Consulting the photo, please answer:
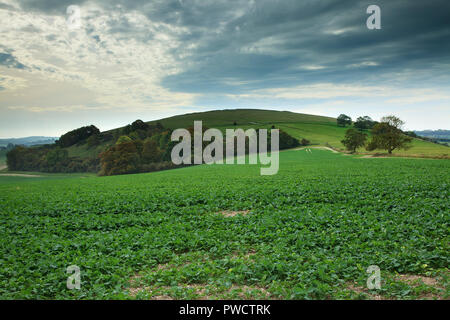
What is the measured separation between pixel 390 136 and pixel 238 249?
62798mm

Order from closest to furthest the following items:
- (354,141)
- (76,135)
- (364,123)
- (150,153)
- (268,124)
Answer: (354,141) < (150,153) < (76,135) < (364,123) < (268,124)

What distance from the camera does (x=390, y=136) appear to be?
202 feet

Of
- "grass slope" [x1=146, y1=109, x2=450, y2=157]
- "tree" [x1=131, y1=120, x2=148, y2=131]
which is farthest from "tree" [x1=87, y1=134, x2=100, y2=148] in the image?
"grass slope" [x1=146, y1=109, x2=450, y2=157]

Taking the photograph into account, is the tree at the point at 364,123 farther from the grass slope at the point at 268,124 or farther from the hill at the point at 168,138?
the hill at the point at 168,138

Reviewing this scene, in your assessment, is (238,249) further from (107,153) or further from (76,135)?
(76,135)

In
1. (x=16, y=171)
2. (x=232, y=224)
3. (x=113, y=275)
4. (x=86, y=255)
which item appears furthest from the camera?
(x=16, y=171)

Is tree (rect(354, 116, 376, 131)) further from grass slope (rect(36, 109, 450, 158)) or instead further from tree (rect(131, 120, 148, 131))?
tree (rect(131, 120, 148, 131))

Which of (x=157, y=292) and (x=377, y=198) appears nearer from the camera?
(x=157, y=292)

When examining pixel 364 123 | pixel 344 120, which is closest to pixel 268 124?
pixel 344 120

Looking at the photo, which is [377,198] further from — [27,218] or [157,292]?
[27,218]

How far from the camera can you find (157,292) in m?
7.54

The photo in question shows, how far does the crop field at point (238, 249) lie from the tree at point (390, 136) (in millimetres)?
49550
